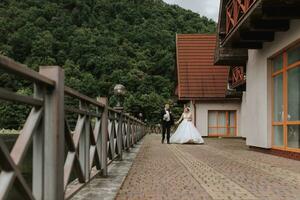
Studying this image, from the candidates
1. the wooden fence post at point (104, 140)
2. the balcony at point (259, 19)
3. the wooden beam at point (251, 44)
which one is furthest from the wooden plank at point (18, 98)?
the wooden beam at point (251, 44)

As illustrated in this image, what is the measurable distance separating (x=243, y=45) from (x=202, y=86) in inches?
713

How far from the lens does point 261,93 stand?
14.8 metres

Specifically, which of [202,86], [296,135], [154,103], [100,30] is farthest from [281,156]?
[154,103]

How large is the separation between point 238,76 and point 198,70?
10.1 m

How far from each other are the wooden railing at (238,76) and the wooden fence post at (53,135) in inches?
750

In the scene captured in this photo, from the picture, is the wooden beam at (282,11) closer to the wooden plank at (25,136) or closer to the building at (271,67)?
the building at (271,67)

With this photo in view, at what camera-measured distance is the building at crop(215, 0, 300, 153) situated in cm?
1144

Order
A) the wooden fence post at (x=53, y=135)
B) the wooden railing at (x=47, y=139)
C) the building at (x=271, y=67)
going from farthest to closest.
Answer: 1. the building at (x=271, y=67)
2. the wooden fence post at (x=53, y=135)
3. the wooden railing at (x=47, y=139)

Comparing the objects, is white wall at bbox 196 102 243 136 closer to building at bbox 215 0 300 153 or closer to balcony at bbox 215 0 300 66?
building at bbox 215 0 300 153

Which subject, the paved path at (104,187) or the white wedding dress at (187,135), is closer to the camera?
the paved path at (104,187)

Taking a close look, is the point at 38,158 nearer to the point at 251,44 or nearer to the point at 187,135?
the point at 251,44

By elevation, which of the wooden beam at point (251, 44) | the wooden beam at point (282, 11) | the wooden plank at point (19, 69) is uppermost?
the wooden beam at point (282, 11)

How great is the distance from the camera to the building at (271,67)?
1144cm

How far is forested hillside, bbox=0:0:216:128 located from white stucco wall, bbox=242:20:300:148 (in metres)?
14.3
